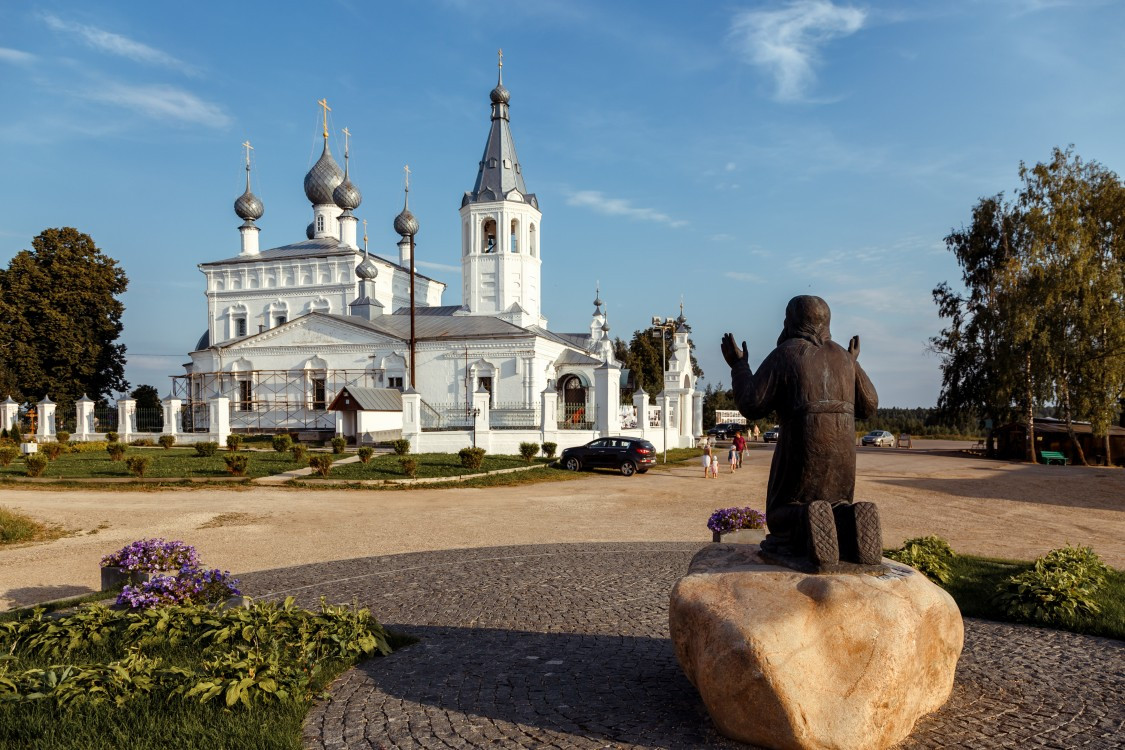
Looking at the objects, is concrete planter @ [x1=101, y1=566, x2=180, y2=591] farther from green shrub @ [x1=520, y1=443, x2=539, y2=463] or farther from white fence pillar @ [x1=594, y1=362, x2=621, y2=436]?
white fence pillar @ [x1=594, y1=362, x2=621, y2=436]

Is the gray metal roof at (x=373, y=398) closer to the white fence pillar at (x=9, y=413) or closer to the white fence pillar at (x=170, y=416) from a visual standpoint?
the white fence pillar at (x=170, y=416)

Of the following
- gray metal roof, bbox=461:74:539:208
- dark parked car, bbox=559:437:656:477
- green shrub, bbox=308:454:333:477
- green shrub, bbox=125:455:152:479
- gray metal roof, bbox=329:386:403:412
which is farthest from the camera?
gray metal roof, bbox=461:74:539:208

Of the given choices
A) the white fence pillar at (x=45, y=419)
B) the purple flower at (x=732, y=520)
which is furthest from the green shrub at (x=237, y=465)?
the white fence pillar at (x=45, y=419)

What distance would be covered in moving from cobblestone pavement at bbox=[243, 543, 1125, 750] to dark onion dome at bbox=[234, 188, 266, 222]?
50116 millimetres

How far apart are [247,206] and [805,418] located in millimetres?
54523

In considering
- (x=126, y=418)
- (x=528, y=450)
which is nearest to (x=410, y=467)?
(x=528, y=450)

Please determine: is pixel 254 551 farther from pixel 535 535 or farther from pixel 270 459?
pixel 270 459

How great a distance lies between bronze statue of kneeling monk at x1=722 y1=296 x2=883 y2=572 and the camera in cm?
506

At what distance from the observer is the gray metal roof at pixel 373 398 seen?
32500mm

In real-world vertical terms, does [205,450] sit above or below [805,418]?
below

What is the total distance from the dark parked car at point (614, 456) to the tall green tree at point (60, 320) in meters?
34.2

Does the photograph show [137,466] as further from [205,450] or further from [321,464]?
[205,450]

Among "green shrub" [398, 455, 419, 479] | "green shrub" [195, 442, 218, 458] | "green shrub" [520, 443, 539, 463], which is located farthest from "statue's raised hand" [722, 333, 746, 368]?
"green shrub" [195, 442, 218, 458]

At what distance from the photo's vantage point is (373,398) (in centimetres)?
3369
